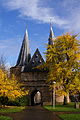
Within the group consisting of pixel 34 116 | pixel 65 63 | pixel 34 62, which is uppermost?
pixel 34 62

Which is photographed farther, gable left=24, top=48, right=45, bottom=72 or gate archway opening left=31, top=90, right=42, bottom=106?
gate archway opening left=31, top=90, right=42, bottom=106

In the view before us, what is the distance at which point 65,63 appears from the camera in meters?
35.0

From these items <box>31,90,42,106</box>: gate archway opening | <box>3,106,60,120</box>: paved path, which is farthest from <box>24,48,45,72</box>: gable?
<box>3,106,60,120</box>: paved path

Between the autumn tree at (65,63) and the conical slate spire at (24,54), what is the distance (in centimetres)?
1237

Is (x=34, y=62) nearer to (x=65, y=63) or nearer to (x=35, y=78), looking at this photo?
(x=35, y=78)

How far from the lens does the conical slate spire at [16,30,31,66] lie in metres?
48.7

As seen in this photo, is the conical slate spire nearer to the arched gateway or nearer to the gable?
the arched gateway

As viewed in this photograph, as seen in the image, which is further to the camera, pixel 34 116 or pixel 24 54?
pixel 24 54

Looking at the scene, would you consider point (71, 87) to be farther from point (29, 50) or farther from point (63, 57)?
point (29, 50)

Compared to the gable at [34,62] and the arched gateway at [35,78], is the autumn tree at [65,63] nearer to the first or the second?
the arched gateway at [35,78]

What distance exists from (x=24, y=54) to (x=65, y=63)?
1732cm

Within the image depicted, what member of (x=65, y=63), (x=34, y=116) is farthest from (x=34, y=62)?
(x=34, y=116)

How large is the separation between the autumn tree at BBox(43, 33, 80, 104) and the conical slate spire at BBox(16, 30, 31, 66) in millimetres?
12372

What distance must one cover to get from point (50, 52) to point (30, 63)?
9.83 meters
